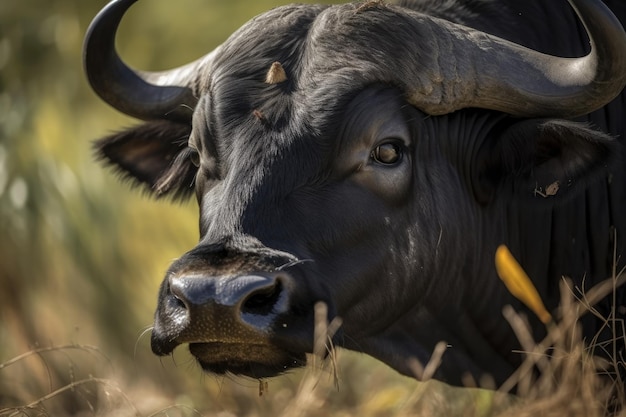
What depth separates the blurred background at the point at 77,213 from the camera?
332 inches

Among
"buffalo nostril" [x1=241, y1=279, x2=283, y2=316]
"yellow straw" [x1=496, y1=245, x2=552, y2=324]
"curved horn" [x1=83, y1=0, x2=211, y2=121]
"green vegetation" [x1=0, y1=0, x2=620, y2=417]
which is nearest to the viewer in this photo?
"buffalo nostril" [x1=241, y1=279, x2=283, y2=316]

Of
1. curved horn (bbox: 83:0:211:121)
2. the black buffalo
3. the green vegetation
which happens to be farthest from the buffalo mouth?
the green vegetation

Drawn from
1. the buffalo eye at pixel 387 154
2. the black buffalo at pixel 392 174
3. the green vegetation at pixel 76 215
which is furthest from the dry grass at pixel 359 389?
the buffalo eye at pixel 387 154

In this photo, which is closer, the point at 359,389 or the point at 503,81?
the point at 503,81

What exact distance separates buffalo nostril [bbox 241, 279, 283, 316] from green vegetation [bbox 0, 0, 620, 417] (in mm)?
3872

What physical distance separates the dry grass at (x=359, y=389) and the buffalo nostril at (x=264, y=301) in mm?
197

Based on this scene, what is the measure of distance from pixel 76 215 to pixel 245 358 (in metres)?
4.82

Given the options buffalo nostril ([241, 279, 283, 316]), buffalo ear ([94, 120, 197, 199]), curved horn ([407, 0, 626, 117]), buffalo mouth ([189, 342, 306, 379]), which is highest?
curved horn ([407, 0, 626, 117])

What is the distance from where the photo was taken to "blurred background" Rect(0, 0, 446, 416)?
27.7 ft

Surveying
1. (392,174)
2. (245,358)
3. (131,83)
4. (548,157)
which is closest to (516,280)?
(548,157)

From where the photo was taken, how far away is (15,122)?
914 cm

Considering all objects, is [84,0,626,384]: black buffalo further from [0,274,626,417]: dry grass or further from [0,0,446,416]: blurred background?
[0,0,446,416]: blurred background

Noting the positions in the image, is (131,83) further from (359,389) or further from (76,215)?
(76,215)

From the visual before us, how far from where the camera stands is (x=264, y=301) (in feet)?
13.6
